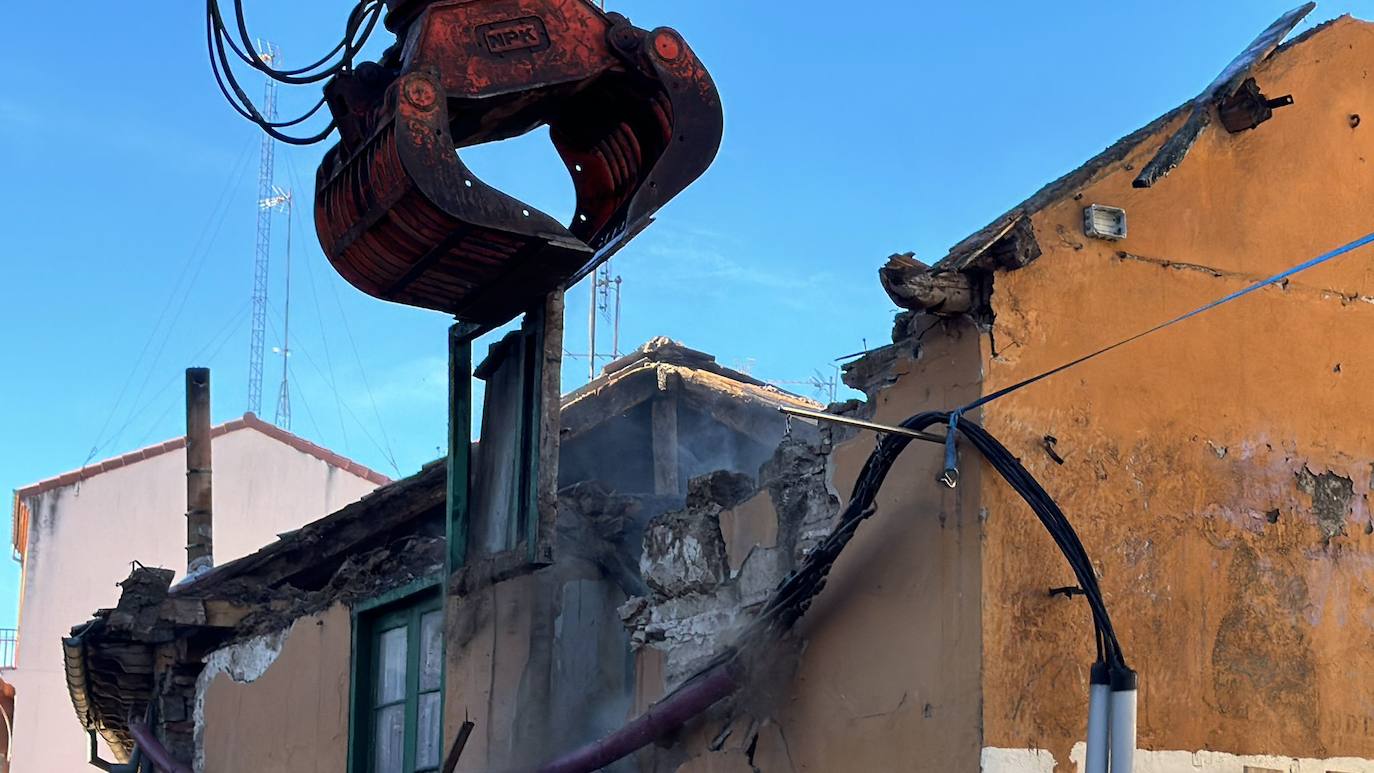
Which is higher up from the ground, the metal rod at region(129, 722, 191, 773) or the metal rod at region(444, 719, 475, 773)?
the metal rod at region(444, 719, 475, 773)

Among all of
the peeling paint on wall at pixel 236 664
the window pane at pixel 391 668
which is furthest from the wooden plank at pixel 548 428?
the peeling paint on wall at pixel 236 664

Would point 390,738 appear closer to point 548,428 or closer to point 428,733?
point 428,733

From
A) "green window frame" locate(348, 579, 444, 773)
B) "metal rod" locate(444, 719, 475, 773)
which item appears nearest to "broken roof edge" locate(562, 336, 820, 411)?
"green window frame" locate(348, 579, 444, 773)

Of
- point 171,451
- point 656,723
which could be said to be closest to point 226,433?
point 171,451

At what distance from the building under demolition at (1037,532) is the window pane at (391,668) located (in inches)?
37.5

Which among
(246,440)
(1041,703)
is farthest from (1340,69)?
(246,440)

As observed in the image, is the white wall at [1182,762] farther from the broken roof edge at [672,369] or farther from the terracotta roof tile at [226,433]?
the terracotta roof tile at [226,433]

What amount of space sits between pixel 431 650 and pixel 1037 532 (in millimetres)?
4021

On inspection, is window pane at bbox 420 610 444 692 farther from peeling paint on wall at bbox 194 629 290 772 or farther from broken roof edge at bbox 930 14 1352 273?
broken roof edge at bbox 930 14 1352 273

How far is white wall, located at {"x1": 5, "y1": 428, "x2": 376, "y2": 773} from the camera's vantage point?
87.2 feet

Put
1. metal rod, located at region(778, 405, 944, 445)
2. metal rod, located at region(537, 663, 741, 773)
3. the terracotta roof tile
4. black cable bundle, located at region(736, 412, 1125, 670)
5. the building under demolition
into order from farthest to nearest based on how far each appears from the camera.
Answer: the terracotta roof tile < metal rod, located at region(537, 663, 741, 773) < the building under demolition < metal rod, located at region(778, 405, 944, 445) < black cable bundle, located at region(736, 412, 1125, 670)

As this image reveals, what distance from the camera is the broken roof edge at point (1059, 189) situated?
6.14 meters

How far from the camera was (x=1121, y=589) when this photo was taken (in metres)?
6.20

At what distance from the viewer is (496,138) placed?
7.97 m
